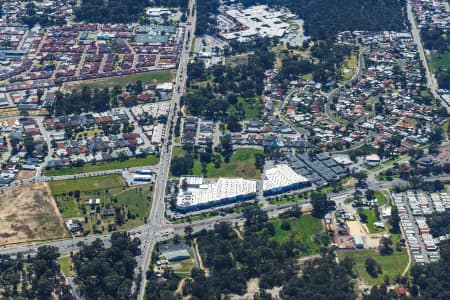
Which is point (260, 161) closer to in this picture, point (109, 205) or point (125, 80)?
point (109, 205)

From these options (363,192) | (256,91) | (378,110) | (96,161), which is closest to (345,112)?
(378,110)

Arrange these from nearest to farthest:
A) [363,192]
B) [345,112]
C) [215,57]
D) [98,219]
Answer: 1. [98,219]
2. [363,192]
3. [345,112]
4. [215,57]

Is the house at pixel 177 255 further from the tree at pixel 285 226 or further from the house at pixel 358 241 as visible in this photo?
the house at pixel 358 241

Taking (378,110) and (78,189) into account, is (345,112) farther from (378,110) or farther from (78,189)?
(78,189)

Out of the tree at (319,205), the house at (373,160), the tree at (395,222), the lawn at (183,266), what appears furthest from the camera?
the house at (373,160)

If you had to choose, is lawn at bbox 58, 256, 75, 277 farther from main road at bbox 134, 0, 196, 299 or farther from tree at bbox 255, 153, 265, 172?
tree at bbox 255, 153, 265, 172

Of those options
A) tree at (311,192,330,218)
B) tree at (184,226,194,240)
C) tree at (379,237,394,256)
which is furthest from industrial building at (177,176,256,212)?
tree at (379,237,394,256)

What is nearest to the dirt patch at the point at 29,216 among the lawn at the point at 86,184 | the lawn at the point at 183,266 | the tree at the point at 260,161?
the lawn at the point at 86,184
